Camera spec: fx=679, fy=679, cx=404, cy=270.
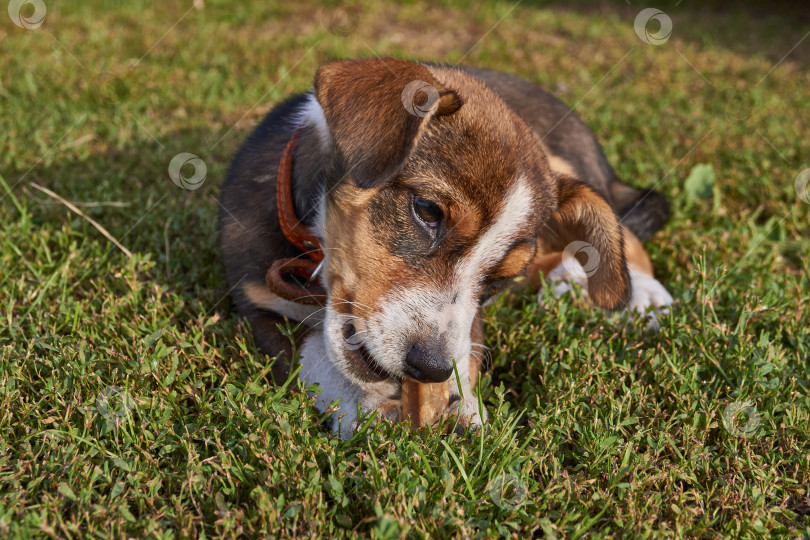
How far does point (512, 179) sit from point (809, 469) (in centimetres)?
147

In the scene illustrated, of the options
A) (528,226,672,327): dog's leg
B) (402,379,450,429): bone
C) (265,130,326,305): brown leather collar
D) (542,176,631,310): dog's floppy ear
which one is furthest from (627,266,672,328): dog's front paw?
(265,130,326,305): brown leather collar

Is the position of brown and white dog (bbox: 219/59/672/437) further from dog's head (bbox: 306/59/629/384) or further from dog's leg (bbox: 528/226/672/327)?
→ dog's leg (bbox: 528/226/672/327)

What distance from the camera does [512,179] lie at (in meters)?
2.53

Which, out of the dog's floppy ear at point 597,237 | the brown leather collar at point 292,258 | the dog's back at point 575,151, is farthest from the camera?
the dog's back at point 575,151

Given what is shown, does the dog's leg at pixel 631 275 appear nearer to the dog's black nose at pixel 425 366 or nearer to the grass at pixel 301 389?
the grass at pixel 301 389

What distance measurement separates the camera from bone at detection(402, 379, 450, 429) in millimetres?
2502

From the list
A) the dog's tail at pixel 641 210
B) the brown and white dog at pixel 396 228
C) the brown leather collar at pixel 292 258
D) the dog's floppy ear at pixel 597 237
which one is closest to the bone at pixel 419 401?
the brown and white dog at pixel 396 228

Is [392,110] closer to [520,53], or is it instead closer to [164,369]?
[164,369]

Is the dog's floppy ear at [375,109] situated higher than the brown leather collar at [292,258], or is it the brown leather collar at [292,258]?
the dog's floppy ear at [375,109]

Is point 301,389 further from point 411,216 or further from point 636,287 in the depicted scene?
point 636,287

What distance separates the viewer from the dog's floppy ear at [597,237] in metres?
2.96

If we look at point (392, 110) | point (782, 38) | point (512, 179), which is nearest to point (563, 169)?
point (512, 179)

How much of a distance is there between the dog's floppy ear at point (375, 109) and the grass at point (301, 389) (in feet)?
2.90

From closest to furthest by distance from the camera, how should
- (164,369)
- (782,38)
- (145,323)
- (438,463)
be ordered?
(438,463) < (164,369) < (145,323) < (782,38)
